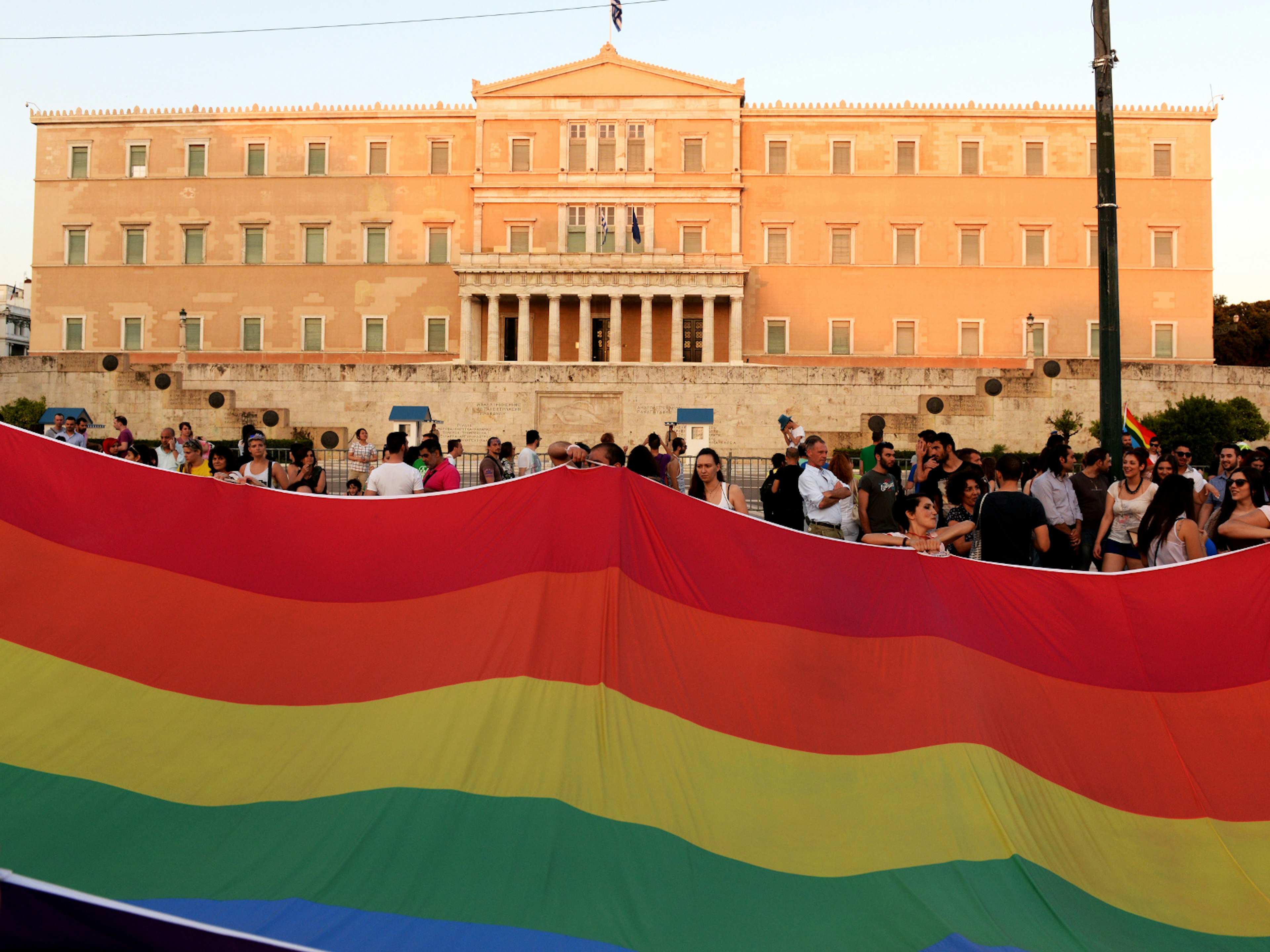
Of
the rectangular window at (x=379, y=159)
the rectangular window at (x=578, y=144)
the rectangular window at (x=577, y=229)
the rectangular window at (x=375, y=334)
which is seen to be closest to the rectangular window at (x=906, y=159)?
the rectangular window at (x=578, y=144)

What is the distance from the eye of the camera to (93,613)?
162 inches

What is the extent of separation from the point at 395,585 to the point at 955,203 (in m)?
41.9

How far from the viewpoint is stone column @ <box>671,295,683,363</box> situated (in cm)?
4012

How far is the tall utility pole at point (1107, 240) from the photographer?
7.39 meters

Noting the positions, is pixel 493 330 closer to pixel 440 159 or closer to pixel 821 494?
pixel 440 159

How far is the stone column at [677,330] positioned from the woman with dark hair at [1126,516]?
33.0 m

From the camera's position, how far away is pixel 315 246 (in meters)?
43.2

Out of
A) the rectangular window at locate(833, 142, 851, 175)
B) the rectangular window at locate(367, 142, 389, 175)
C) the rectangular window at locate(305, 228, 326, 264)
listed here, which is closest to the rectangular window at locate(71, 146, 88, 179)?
the rectangular window at locate(305, 228, 326, 264)

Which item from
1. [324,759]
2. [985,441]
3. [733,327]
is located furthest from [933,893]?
[733,327]

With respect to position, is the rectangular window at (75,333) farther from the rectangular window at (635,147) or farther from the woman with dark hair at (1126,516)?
the woman with dark hair at (1126,516)

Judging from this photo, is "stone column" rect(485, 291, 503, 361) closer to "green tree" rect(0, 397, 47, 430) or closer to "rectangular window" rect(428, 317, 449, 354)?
"rectangular window" rect(428, 317, 449, 354)

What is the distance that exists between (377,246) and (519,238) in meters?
5.98

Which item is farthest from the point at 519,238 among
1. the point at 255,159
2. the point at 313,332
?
the point at 255,159

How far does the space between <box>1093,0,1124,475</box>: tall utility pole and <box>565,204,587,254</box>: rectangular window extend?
35347 mm
